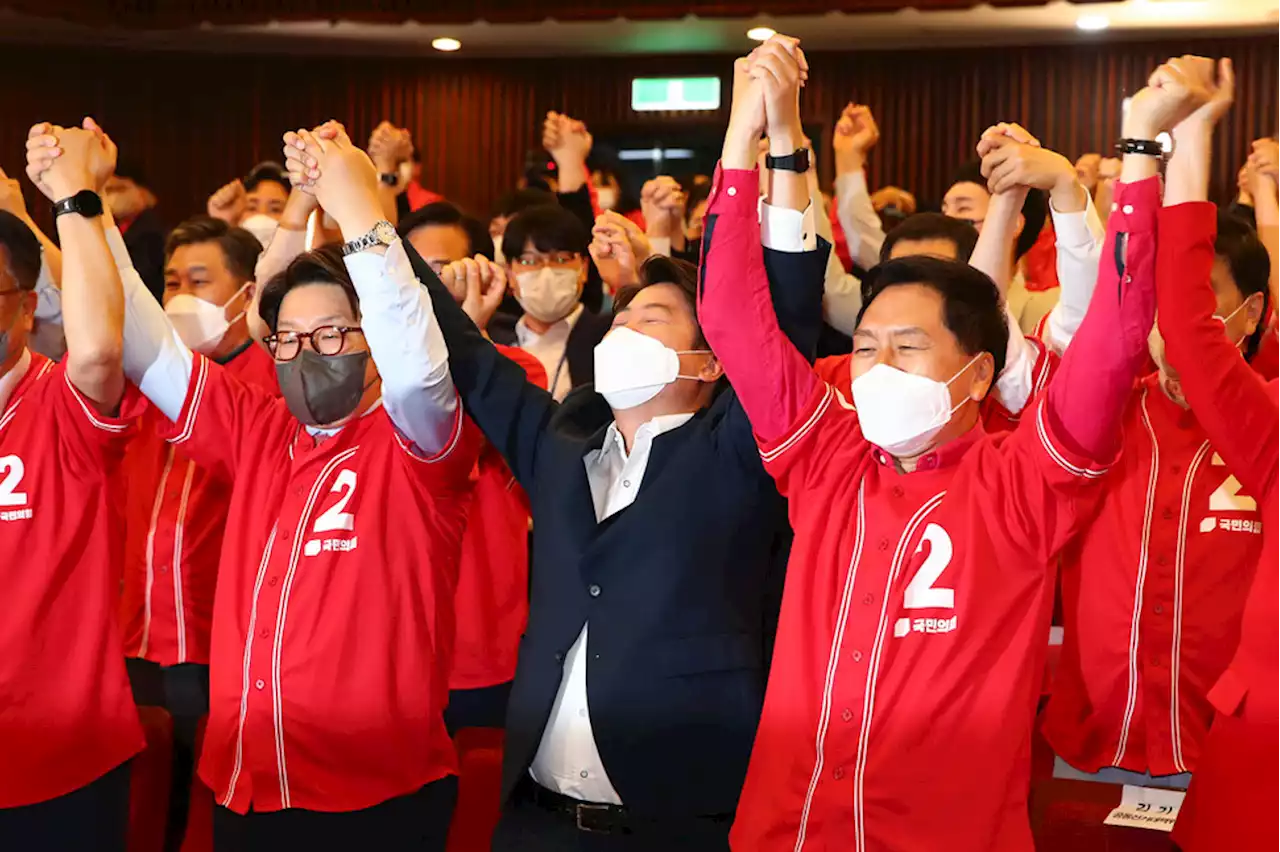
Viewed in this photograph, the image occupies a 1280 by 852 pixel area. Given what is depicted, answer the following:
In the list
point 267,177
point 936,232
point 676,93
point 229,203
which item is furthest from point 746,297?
point 676,93

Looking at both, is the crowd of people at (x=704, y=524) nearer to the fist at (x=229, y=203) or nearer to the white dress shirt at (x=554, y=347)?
the white dress shirt at (x=554, y=347)

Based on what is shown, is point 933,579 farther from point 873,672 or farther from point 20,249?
point 20,249

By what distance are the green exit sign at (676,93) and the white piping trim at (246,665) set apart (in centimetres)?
675

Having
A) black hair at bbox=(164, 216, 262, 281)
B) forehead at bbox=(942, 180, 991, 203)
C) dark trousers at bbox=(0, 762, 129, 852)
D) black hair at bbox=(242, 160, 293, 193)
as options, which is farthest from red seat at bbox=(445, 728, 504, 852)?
black hair at bbox=(242, 160, 293, 193)

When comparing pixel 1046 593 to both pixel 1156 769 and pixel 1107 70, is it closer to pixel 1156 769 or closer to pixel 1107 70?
pixel 1156 769

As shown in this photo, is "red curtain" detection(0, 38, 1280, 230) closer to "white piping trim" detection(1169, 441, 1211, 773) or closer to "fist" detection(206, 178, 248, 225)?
"fist" detection(206, 178, 248, 225)

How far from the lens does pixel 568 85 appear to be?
9.08 meters

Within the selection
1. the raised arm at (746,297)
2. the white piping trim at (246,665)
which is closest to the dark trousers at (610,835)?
the white piping trim at (246,665)

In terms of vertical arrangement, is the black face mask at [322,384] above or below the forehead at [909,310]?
below

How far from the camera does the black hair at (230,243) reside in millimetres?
3475

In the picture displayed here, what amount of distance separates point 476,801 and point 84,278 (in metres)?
1.18

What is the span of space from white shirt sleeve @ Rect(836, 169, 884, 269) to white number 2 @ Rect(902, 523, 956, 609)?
2.42 m

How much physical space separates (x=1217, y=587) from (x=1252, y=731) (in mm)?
479

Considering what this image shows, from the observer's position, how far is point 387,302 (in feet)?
7.59
